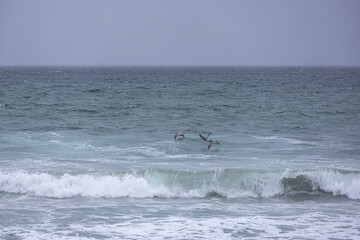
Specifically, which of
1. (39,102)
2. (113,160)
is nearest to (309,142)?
(113,160)

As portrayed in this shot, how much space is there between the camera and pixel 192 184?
745 inches

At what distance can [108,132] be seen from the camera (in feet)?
94.8

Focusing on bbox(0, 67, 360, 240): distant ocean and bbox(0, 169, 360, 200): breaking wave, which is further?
bbox(0, 169, 360, 200): breaking wave

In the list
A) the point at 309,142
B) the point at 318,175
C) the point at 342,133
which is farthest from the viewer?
the point at 342,133

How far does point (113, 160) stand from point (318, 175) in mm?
8894

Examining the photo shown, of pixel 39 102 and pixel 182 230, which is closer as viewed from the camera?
pixel 182 230

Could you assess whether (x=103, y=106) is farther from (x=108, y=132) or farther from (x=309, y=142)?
(x=309, y=142)

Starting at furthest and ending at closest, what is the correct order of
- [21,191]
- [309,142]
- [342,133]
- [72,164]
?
[342,133] < [309,142] < [72,164] < [21,191]

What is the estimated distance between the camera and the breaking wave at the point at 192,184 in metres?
18.1

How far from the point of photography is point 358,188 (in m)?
18.4

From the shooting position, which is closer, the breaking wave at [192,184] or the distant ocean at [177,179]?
the distant ocean at [177,179]

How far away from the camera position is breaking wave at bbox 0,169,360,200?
59.4 ft

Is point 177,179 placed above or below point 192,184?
above

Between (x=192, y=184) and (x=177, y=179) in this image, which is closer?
(x=192, y=184)
